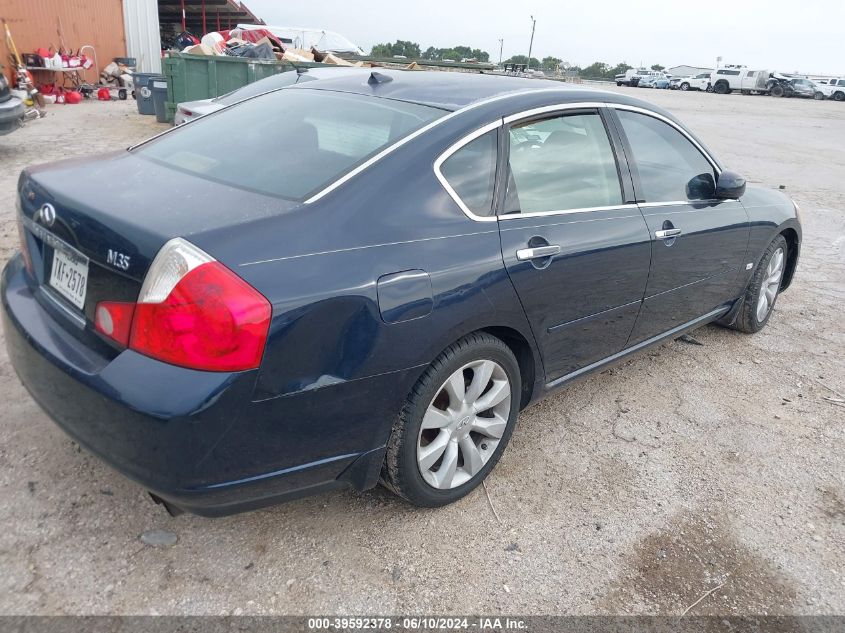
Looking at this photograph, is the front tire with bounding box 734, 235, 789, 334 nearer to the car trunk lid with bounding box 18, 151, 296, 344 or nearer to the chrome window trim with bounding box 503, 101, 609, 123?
the chrome window trim with bounding box 503, 101, 609, 123

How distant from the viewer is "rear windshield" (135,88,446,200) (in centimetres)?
240

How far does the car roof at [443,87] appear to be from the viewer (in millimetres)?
2818

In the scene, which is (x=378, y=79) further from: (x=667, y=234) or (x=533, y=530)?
(x=533, y=530)

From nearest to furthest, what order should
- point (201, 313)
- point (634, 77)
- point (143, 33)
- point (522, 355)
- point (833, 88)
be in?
point (201, 313)
point (522, 355)
point (143, 33)
point (833, 88)
point (634, 77)

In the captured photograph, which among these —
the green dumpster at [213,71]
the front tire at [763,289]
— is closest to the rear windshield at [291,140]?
the front tire at [763,289]

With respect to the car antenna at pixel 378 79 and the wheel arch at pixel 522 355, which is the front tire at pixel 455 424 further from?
the car antenna at pixel 378 79

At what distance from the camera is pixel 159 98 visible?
13039 mm

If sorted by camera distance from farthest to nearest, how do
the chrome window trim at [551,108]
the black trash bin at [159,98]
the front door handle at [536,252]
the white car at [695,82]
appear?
the white car at [695,82]
the black trash bin at [159,98]
the chrome window trim at [551,108]
the front door handle at [536,252]

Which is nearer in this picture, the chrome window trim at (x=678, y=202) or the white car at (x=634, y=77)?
the chrome window trim at (x=678, y=202)

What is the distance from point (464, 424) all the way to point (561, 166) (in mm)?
1252

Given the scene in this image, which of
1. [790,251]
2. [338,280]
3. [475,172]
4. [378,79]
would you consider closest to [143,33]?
[378,79]

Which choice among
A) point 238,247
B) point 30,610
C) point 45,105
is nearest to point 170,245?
point 238,247

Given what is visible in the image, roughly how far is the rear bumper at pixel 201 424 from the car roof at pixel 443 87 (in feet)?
4.26

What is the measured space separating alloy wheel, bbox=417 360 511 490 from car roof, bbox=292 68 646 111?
3.60 feet
